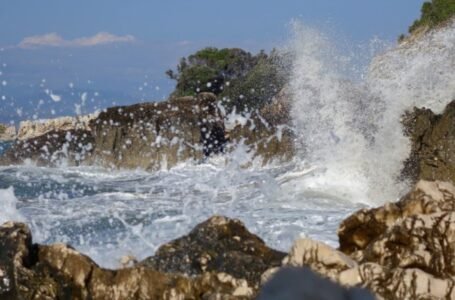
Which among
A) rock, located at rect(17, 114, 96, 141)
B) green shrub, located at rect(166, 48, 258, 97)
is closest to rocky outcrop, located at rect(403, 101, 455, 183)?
rock, located at rect(17, 114, 96, 141)

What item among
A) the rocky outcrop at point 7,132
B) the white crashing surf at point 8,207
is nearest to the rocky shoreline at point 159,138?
the white crashing surf at point 8,207

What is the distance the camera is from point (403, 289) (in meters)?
3.82

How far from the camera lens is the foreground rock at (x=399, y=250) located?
3832 millimetres

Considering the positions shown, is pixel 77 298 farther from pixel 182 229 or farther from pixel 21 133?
pixel 21 133

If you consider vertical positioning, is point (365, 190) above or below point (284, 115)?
below

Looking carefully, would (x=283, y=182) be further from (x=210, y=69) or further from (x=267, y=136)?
(x=210, y=69)

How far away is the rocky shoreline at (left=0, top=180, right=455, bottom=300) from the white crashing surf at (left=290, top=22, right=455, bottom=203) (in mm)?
6174

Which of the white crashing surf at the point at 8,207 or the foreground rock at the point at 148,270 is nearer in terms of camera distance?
the foreground rock at the point at 148,270

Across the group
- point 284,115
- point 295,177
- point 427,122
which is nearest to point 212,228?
point 427,122

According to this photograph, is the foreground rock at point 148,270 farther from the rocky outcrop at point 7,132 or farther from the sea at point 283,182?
the rocky outcrop at point 7,132

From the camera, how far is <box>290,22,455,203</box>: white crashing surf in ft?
37.7

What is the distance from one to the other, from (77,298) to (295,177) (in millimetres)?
8995

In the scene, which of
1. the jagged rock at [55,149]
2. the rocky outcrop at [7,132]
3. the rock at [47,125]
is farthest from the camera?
the rocky outcrop at [7,132]

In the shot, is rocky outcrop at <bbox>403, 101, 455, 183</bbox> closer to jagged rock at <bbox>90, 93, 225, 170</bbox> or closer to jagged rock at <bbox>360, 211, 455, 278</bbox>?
jagged rock at <bbox>360, 211, 455, 278</bbox>
